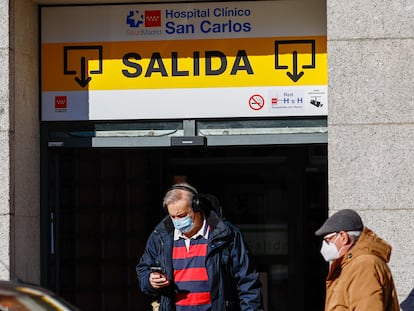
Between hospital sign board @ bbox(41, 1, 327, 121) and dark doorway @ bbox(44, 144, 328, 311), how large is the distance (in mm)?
1604

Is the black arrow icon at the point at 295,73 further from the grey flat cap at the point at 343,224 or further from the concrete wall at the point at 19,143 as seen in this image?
the grey flat cap at the point at 343,224

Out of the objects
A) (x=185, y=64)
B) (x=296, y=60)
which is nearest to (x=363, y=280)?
(x=296, y=60)

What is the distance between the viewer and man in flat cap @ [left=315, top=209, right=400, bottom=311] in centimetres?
690

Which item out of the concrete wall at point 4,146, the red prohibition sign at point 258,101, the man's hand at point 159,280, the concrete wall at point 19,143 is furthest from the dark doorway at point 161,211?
the man's hand at point 159,280

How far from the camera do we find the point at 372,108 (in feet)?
30.4

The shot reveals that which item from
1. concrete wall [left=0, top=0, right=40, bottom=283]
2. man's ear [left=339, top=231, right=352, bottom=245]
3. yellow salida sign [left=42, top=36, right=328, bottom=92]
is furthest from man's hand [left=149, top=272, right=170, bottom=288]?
yellow salida sign [left=42, top=36, right=328, bottom=92]

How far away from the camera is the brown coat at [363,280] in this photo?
6.89 m

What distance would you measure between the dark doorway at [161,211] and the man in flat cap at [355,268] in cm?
442

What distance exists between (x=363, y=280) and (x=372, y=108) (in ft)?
8.59

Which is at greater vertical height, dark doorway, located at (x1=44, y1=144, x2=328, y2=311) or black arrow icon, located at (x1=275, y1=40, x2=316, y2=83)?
black arrow icon, located at (x1=275, y1=40, x2=316, y2=83)

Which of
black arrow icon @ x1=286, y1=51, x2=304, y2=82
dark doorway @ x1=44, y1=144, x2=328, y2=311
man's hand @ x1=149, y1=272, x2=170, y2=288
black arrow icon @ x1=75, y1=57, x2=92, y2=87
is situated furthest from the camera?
dark doorway @ x1=44, y1=144, x2=328, y2=311

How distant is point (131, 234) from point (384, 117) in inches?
157

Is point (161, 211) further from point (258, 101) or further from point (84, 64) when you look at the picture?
point (258, 101)

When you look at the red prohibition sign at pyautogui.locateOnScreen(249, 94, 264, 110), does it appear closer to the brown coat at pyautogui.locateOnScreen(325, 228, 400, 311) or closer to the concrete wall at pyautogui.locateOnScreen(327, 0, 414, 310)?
the concrete wall at pyautogui.locateOnScreen(327, 0, 414, 310)
